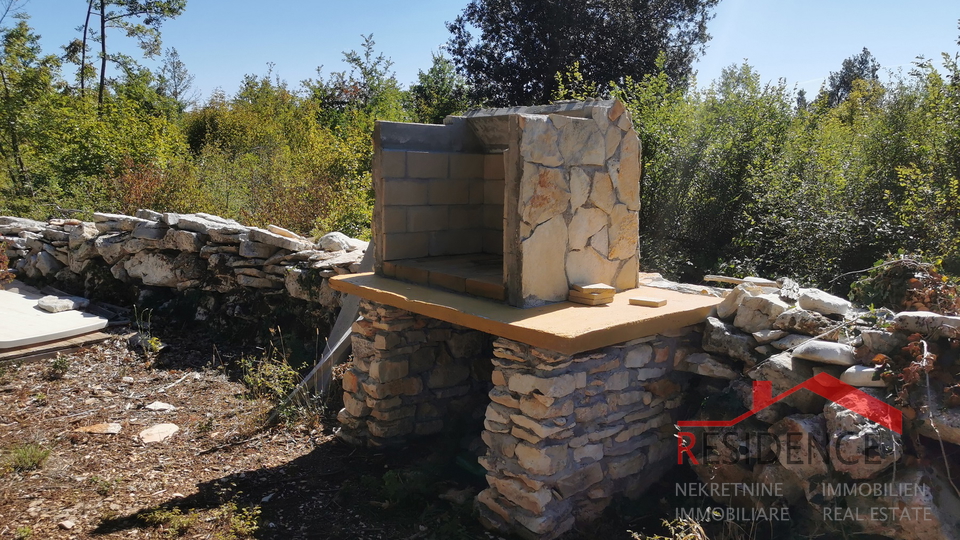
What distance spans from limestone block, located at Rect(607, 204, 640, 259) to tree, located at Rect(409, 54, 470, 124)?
12.6 metres

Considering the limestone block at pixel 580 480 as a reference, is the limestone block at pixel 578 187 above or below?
above

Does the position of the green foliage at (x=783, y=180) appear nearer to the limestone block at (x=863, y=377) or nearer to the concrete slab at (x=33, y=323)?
the limestone block at (x=863, y=377)

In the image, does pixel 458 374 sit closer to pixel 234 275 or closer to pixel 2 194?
pixel 234 275

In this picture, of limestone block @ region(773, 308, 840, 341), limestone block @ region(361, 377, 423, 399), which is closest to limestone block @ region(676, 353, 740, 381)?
limestone block @ region(773, 308, 840, 341)

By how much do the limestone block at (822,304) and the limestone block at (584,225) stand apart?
4.13 ft

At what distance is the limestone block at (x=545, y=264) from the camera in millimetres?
3746

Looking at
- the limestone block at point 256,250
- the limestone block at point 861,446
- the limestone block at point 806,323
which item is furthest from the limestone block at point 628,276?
the limestone block at point 256,250

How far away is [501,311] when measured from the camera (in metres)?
3.73

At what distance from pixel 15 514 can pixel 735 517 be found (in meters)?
4.18

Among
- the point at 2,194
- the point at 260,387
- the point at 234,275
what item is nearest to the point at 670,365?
the point at 260,387

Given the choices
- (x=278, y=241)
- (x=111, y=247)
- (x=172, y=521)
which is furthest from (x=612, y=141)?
(x=111, y=247)

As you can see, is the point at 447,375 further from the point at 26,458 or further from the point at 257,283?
the point at 257,283

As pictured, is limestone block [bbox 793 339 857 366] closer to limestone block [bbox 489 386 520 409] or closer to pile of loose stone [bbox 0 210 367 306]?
limestone block [bbox 489 386 520 409]

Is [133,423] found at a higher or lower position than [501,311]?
lower
